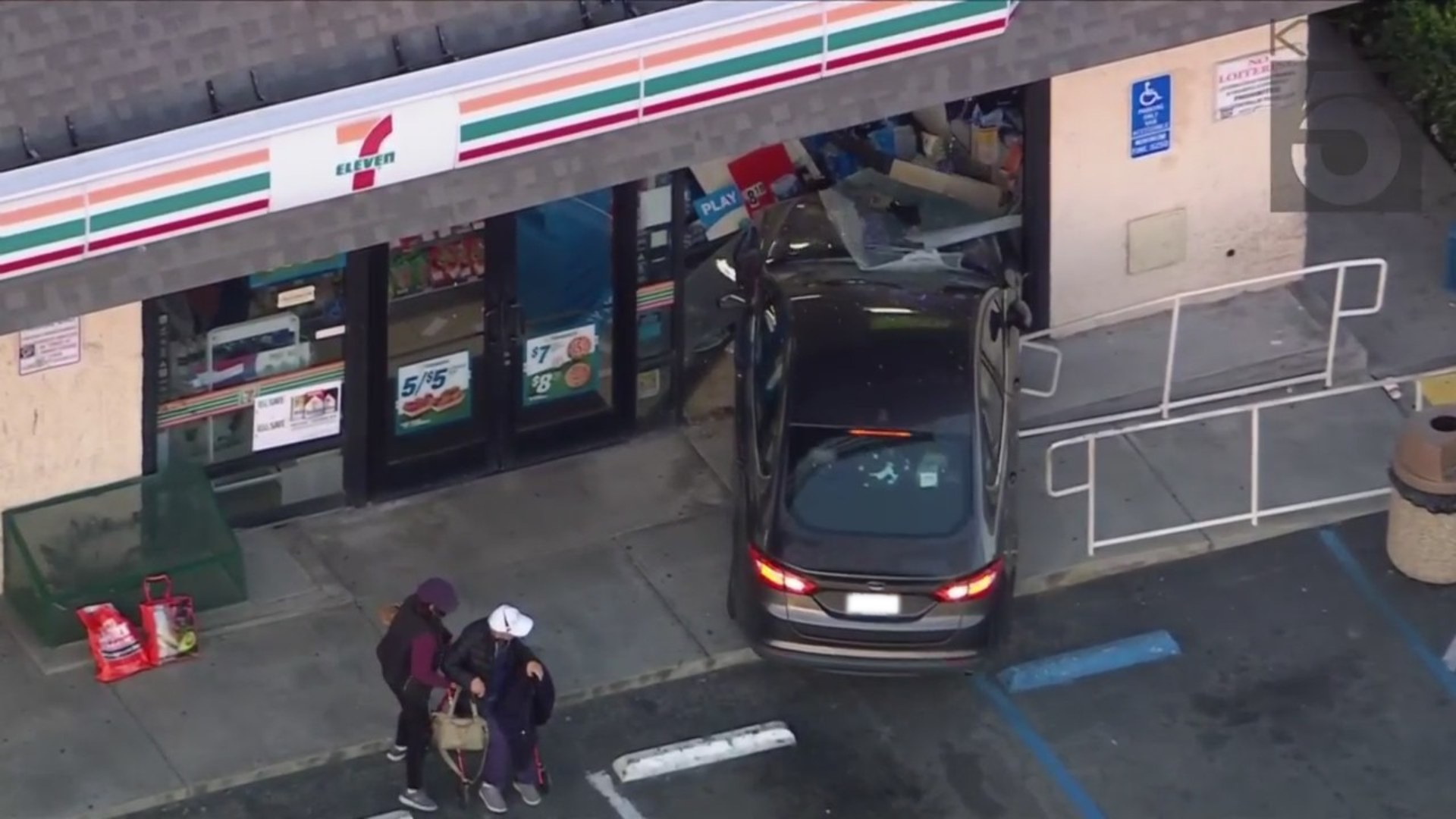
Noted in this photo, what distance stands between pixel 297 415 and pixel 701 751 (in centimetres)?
327

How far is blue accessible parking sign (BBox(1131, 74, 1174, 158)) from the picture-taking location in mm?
18281

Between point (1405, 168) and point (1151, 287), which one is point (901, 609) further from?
point (1405, 168)

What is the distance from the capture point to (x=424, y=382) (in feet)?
57.2

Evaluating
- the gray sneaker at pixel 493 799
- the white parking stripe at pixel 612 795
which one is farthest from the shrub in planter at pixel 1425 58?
the gray sneaker at pixel 493 799

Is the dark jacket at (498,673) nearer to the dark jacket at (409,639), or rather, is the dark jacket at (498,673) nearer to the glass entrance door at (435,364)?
→ the dark jacket at (409,639)

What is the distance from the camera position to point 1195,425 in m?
18.2

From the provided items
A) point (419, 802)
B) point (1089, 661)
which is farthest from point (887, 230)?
point (419, 802)

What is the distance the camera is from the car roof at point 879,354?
15945 millimetres

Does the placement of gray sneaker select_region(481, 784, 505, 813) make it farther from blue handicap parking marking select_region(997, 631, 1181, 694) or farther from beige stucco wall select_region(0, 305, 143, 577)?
beige stucco wall select_region(0, 305, 143, 577)

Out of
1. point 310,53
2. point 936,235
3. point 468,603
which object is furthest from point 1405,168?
point 310,53

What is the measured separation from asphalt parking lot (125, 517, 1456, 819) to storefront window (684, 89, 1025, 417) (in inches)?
102

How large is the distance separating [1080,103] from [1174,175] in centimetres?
89

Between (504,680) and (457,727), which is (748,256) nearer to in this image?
(504,680)

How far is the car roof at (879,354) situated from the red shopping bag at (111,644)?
375cm
